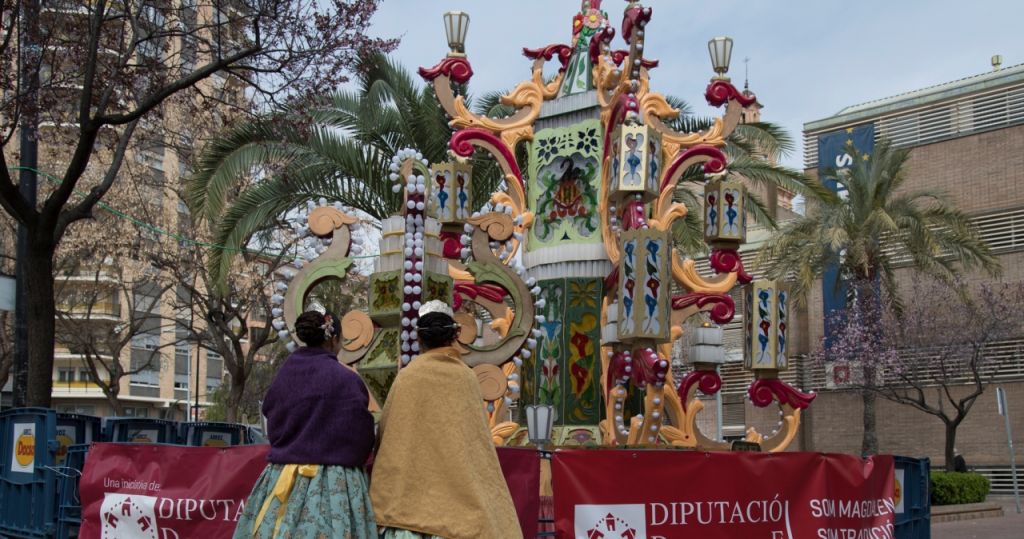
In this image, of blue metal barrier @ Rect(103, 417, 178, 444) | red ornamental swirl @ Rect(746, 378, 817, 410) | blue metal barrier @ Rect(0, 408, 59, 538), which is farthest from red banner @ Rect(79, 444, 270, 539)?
red ornamental swirl @ Rect(746, 378, 817, 410)

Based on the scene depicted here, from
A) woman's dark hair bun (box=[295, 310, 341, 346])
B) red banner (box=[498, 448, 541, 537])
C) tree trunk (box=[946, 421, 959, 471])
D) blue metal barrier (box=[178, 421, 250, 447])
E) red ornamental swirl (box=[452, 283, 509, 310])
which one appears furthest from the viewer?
tree trunk (box=[946, 421, 959, 471])

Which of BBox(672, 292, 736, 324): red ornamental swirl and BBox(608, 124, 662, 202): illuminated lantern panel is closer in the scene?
BBox(608, 124, 662, 202): illuminated lantern panel

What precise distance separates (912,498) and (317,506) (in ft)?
22.5

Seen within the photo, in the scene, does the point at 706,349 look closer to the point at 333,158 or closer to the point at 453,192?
the point at 453,192

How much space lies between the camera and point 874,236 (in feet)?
90.6

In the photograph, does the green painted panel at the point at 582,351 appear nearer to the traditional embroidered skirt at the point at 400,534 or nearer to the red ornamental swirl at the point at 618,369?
the red ornamental swirl at the point at 618,369

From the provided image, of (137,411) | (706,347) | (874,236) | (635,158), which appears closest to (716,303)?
(706,347)

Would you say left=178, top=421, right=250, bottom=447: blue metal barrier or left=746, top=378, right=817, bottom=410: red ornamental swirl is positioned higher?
left=746, top=378, right=817, bottom=410: red ornamental swirl

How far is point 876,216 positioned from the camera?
1067 inches

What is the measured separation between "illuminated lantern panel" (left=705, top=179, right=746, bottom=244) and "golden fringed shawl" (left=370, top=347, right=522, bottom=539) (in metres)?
8.67

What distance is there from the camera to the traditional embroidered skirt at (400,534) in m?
5.04

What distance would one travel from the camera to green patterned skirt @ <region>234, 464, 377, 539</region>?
201 inches

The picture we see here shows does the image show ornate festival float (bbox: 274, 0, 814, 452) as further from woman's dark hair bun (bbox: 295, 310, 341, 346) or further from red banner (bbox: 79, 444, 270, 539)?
woman's dark hair bun (bbox: 295, 310, 341, 346)

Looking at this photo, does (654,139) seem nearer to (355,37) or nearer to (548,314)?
(548,314)
